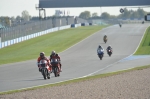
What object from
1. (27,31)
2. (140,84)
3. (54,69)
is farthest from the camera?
(27,31)

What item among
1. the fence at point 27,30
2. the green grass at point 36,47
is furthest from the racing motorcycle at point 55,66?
the fence at point 27,30

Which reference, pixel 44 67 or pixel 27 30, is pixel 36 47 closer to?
pixel 27 30

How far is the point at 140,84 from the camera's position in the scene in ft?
73.4

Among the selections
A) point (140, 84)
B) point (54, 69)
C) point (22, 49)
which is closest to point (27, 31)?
point (22, 49)

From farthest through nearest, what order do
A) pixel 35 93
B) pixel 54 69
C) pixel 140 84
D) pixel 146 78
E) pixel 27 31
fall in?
pixel 27 31 → pixel 54 69 → pixel 146 78 → pixel 140 84 → pixel 35 93

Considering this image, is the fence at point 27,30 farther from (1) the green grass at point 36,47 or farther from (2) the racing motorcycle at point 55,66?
(2) the racing motorcycle at point 55,66

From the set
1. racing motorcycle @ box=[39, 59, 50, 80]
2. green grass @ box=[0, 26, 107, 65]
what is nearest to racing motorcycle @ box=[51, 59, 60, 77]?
racing motorcycle @ box=[39, 59, 50, 80]

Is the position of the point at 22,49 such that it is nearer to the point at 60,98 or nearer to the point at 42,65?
the point at 42,65

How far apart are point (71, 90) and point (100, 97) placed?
293 cm

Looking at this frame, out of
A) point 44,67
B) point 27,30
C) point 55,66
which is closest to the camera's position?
point 44,67

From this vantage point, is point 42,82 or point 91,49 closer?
point 42,82

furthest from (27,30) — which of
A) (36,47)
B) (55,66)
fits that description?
(55,66)

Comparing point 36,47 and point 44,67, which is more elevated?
point 44,67

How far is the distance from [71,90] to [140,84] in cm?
333
